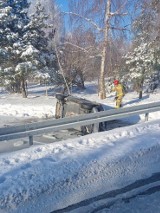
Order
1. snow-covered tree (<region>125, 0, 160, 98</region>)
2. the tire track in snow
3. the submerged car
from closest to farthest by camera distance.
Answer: the tire track in snow
the submerged car
snow-covered tree (<region>125, 0, 160, 98</region>)

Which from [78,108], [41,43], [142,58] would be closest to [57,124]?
[78,108]

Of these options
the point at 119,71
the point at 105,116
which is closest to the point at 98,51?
the point at 119,71

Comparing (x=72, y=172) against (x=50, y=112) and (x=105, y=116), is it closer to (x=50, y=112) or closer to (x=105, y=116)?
(x=105, y=116)

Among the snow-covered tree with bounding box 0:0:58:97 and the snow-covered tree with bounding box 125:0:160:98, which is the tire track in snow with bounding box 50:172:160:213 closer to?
the snow-covered tree with bounding box 125:0:160:98

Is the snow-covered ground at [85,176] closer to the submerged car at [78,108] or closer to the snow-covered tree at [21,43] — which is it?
the submerged car at [78,108]

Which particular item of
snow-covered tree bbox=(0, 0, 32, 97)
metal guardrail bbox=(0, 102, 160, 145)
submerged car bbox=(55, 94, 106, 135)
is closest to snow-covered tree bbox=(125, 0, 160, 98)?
snow-covered tree bbox=(0, 0, 32, 97)

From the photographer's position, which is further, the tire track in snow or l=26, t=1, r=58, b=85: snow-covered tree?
l=26, t=1, r=58, b=85: snow-covered tree

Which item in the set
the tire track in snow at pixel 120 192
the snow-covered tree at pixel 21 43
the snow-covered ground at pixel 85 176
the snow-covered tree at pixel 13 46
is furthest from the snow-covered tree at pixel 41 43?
the tire track in snow at pixel 120 192

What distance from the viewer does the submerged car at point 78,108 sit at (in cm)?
900

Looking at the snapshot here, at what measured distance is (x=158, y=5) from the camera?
17719 mm

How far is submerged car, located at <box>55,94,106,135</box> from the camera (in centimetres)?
900

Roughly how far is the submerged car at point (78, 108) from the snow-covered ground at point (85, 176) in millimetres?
1314

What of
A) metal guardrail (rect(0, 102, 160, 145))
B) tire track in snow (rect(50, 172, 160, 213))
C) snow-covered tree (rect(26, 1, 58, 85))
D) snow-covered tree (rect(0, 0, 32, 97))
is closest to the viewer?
tire track in snow (rect(50, 172, 160, 213))

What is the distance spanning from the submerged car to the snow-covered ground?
1314 mm
